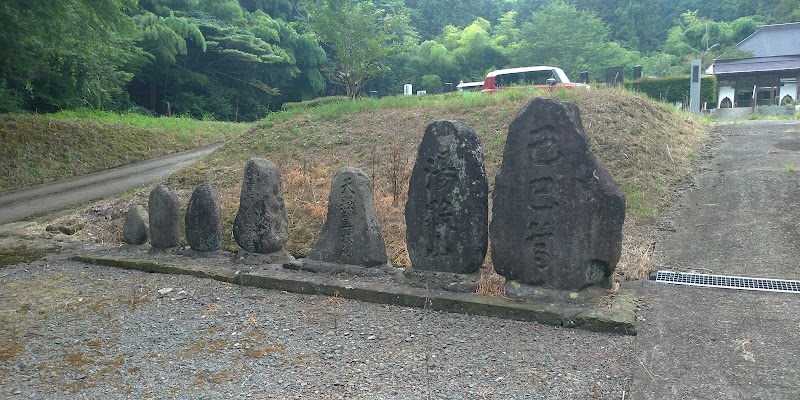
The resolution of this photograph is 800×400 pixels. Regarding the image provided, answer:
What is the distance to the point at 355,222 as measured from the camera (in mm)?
5176

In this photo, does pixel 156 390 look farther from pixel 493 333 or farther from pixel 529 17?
pixel 529 17

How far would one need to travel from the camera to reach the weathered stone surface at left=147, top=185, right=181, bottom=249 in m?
Answer: 6.16

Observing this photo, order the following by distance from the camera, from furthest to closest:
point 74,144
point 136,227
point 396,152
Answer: point 74,144
point 396,152
point 136,227

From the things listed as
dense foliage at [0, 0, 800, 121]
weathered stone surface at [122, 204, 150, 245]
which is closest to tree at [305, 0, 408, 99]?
dense foliage at [0, 0, 800, 121]

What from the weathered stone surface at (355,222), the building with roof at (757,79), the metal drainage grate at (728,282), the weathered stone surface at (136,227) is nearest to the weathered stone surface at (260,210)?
the weathered stone surface at (355,222)

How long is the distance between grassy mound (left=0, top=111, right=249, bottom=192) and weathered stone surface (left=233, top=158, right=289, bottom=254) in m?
8.75

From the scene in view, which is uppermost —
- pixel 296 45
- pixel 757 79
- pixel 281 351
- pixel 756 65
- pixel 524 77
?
pixel 296 45

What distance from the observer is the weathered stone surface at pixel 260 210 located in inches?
223

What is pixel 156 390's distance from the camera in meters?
3.29

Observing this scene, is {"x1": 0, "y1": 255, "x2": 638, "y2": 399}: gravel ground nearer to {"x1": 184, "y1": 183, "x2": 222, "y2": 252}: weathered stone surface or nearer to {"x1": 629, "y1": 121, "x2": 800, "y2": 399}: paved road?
{"x1": 629, "y1": 121, "x2": 800, "y2": 399}: paved road

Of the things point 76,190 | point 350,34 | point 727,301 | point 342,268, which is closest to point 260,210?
point 342,268

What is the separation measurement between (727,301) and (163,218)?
558 centimetres

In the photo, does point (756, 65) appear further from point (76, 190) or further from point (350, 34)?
point (76, 190)

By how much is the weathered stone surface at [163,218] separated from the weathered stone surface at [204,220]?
0.27 metres
